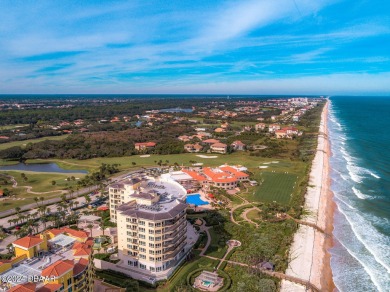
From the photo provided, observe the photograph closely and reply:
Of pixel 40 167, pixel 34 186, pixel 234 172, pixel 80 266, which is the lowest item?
pixel 40 167

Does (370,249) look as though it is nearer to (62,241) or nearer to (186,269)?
(186,269)

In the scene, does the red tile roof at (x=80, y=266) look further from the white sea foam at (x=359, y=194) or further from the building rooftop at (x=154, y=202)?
the white sea foam at (x=359, y=194)

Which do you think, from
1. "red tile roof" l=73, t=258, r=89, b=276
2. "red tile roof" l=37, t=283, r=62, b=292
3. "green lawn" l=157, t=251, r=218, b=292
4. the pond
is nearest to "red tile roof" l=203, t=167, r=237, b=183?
"green lawn" l=157, t=251, r=218, b=292

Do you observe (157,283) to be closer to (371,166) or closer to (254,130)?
(371,166)

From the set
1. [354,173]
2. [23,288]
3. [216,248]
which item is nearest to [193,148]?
[354,173]

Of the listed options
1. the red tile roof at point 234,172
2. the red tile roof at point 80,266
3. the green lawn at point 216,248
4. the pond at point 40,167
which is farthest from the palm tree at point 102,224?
the pond at point 40,167

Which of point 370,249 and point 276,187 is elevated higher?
point 276,187
